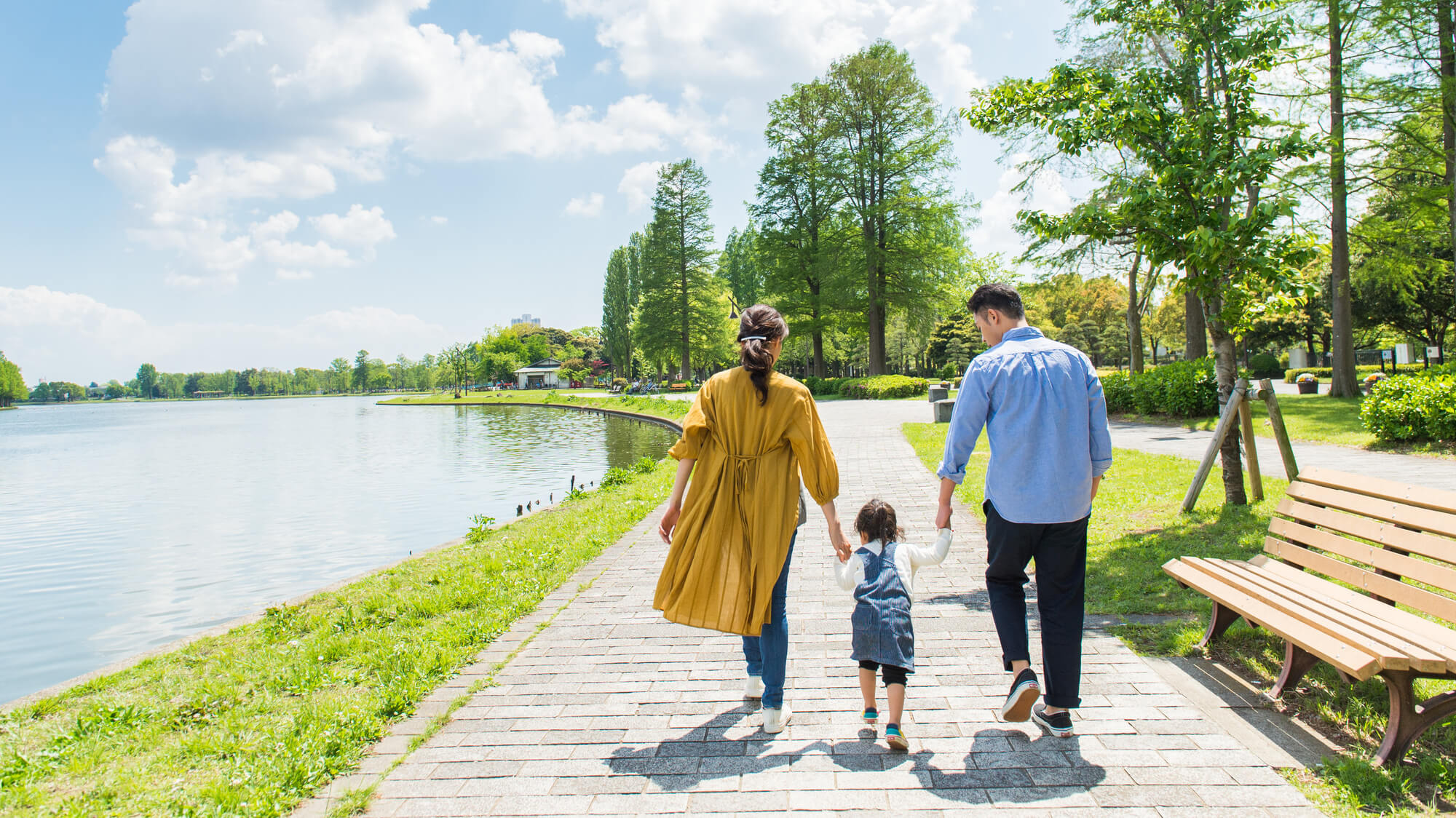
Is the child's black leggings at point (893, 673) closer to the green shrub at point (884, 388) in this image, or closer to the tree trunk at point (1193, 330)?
the tree trunk at point (1193, 330)

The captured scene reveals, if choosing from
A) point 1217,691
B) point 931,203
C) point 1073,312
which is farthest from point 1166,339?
point 1217,691

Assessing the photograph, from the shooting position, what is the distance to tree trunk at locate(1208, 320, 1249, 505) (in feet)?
22.3

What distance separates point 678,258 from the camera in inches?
2021

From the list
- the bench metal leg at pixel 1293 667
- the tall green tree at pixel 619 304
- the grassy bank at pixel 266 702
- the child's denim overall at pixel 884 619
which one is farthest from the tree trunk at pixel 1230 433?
the tall green tree at pixel 619 304

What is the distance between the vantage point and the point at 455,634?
15.3ft

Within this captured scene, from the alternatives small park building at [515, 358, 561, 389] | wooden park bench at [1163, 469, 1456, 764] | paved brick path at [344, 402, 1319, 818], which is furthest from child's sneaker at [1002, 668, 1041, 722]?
small park building at [515, 358, 561, 389]

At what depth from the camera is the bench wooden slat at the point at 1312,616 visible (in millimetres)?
2570

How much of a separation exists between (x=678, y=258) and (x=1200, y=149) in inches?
1827

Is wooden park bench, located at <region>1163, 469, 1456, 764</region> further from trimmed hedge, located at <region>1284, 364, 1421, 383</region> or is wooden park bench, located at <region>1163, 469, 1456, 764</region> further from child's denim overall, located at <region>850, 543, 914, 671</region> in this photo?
trimmed hedge, located at <region>1284, 364, 1421, 383</region>

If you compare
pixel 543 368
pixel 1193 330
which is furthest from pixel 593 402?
pixel 543 368

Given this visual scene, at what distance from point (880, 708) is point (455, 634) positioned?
9.03 ft

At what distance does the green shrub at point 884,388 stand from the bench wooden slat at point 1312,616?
2723 centimetres

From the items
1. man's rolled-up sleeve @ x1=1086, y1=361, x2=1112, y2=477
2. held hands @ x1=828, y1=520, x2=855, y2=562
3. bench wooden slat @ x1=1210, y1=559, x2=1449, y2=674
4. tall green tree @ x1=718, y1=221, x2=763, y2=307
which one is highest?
tall green tree @ x1=718, y1=221, x2=763, y2=307

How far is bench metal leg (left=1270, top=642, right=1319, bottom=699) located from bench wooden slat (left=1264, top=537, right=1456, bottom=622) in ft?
1.49
